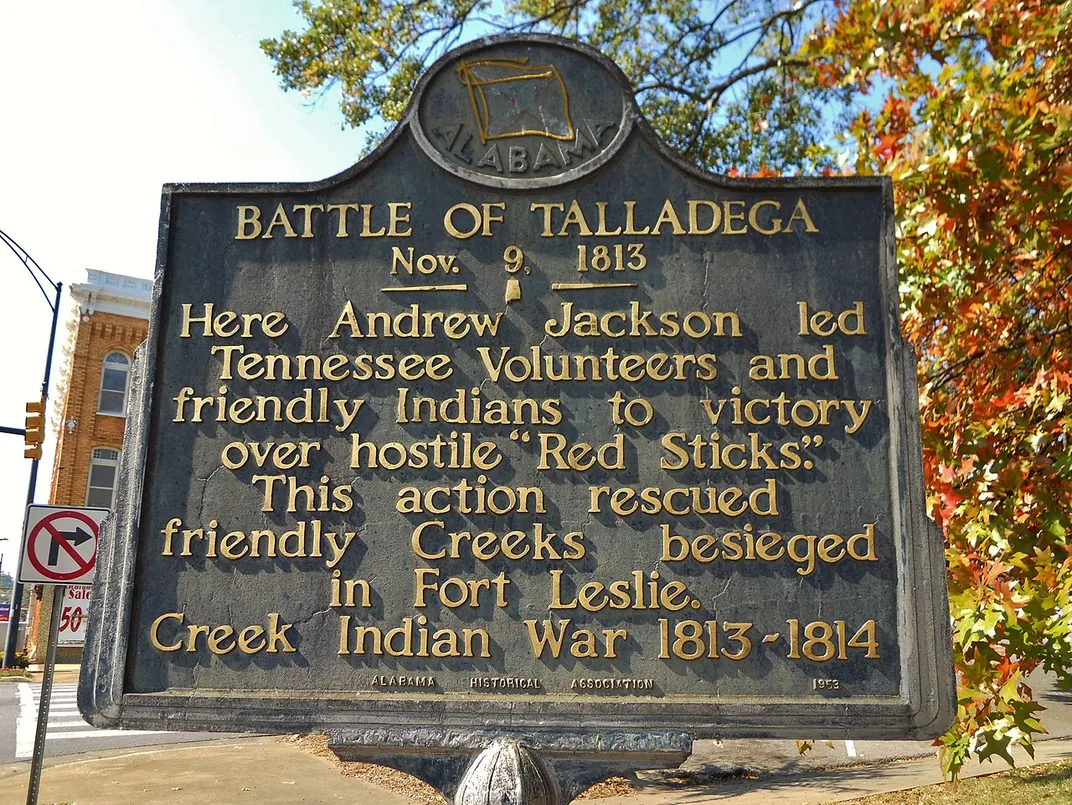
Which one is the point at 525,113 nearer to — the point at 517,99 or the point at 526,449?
the point at 517,99

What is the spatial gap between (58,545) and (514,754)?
218 inches

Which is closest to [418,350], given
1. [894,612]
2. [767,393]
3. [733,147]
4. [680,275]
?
[680,275]

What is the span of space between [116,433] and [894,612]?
2858 centimetres

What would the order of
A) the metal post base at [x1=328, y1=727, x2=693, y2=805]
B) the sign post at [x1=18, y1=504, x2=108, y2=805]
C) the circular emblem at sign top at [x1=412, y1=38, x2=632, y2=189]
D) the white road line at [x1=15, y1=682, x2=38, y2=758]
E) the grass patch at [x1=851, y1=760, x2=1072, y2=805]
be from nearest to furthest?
the metal post base at [x1=328, y1=727, x2=693, y2=805] < the circular emblem at sign top at [x1=412, y1=38, x2=632, y2=189] < the sign post at [x1=18, y1=504, x2=108, y2=805] < the grass patch at [x1=851, y1=760, x2=1072, y2=805] < the white road line at [x1=15, y1=682, x2=38, y2=758]

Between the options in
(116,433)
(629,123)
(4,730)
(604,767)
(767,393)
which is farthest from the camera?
(116,433)

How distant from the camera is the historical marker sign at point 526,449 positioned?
11.2 ft

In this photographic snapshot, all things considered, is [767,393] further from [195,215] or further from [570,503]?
[195,215]

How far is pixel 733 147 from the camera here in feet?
37.3

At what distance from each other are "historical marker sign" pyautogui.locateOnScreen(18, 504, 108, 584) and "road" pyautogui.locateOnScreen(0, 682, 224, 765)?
15.2ft

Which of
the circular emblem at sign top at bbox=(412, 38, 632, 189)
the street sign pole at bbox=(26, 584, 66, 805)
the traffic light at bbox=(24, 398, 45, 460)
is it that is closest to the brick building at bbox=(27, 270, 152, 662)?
the traffic light at bbox=(24, 398, 45, 460)

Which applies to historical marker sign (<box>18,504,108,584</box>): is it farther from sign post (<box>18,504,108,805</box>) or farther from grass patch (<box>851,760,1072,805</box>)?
grass patch (<box>851,760,1072,805</box>)

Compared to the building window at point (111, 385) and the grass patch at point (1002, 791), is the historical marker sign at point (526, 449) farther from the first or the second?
the building window at point (111, 385)

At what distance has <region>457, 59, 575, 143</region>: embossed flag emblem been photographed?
12.9 feet

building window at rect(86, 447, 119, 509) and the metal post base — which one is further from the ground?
building window at rect(86, 447, 119, 509)
